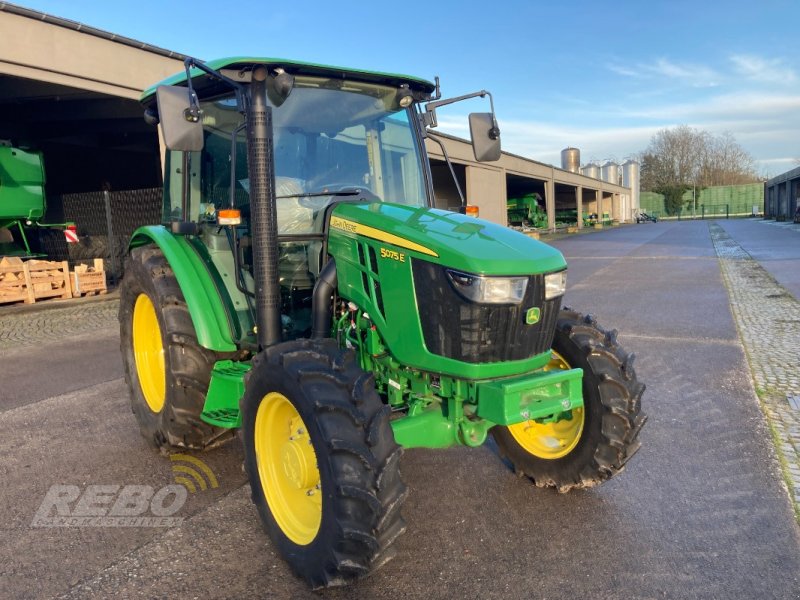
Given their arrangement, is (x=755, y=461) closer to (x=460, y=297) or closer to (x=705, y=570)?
(x=705, y=570)

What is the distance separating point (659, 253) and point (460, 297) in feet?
61.8

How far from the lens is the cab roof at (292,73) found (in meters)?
3.04

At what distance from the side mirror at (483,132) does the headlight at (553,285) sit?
3.76 ft

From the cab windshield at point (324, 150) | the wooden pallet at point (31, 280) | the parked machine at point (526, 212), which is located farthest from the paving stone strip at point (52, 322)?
the parked machine at point (526, 212)

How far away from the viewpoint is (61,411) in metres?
5.03

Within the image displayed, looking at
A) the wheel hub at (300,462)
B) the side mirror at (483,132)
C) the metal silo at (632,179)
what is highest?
the metal silo at (632,179)

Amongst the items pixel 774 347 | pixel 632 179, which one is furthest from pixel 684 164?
pixel 774 347

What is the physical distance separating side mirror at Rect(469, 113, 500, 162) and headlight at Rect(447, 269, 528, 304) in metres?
1.30

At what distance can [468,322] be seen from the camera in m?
2.60

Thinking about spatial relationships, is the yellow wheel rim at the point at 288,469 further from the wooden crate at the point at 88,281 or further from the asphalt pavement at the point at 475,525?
the wooden crate at the point at 88,281

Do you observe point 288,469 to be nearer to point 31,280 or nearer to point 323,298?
point 323,298

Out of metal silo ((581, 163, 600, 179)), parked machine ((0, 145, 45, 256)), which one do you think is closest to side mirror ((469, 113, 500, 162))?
parked machine ((0, 145, 45, 256))

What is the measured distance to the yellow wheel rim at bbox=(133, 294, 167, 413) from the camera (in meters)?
4.29

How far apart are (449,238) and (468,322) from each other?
382 mm
